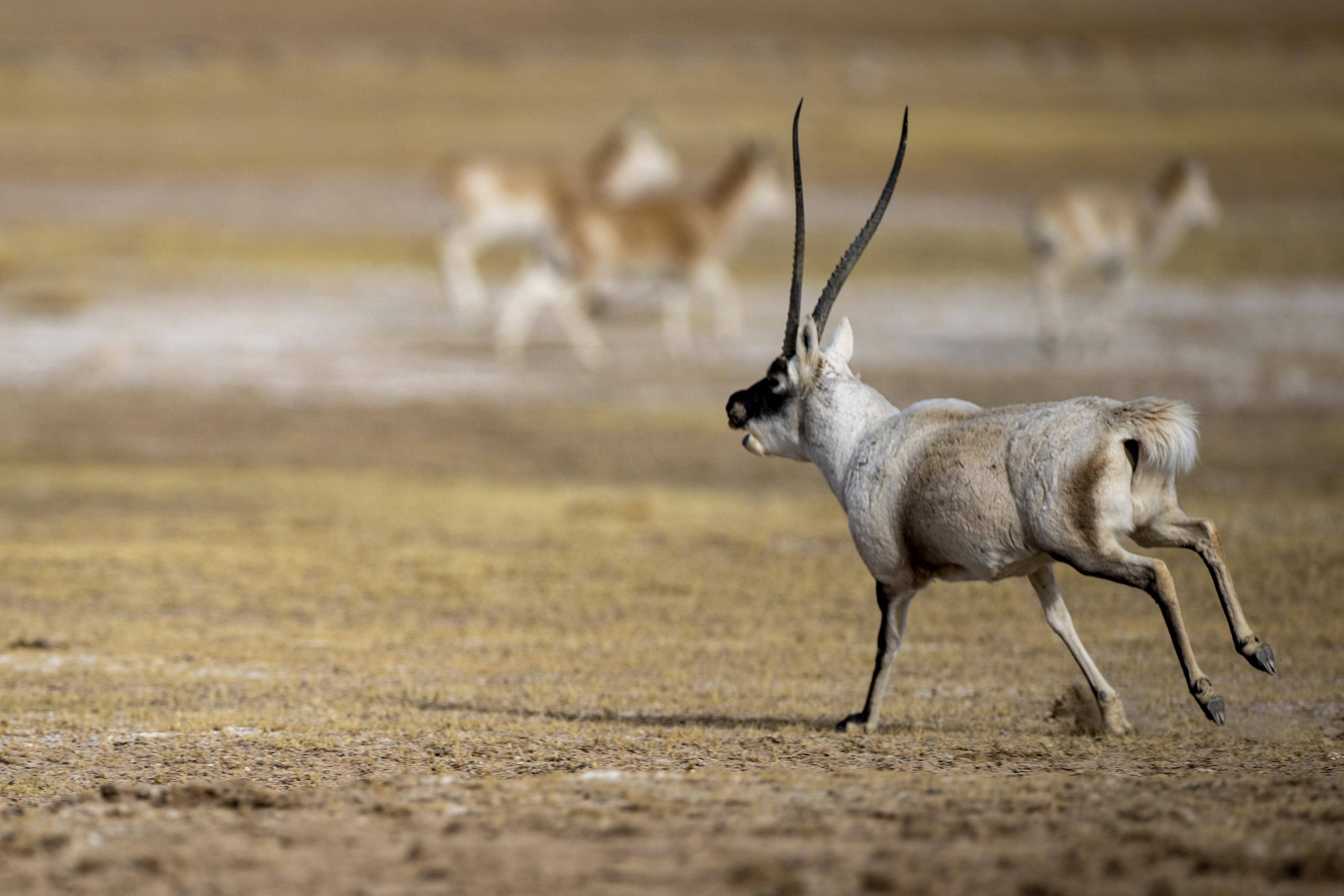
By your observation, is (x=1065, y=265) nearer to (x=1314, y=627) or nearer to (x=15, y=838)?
(x=1314, y=627)

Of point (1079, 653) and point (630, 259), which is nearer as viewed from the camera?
point (1079, 653)

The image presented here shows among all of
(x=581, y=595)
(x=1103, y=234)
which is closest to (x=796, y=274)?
(x=581, y=595)

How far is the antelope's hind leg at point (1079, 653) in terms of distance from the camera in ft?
21.5

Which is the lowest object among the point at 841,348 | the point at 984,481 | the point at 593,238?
the point at 984,481

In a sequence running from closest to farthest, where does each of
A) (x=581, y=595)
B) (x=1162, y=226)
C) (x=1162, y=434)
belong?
1. (x=1162, y=434)
2. (x=581, y=595)
3. (x=1162, y=226)

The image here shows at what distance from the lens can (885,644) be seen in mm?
6594

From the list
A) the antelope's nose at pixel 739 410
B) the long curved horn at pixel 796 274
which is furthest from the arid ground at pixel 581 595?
the long curved horn at pixel 796 274

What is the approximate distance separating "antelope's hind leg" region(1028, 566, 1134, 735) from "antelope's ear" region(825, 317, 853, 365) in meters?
1.20

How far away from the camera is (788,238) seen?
30.6 meters

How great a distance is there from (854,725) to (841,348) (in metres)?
1.56

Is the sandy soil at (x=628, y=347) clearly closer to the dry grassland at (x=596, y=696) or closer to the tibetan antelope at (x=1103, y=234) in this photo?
the tibetan antelope at (x=1103, y=234)

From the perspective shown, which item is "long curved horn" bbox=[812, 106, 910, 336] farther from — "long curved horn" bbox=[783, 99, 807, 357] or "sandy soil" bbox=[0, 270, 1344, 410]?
"sandy soil" bbox=[0, 270, 1344, 410]

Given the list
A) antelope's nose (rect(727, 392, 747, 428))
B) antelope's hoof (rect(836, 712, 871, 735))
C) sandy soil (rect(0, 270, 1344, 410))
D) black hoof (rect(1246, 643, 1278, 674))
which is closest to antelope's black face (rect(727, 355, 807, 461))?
antelope's nose (rect(727, 392, 747, 428))

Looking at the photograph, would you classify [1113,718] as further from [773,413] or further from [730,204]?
[730,204]
